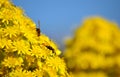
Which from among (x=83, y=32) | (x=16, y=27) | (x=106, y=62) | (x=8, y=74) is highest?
(x=83, y=32)

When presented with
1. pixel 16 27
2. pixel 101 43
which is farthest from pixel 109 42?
pixel 16 27

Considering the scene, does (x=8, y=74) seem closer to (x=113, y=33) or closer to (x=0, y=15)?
(x=0, y=15)

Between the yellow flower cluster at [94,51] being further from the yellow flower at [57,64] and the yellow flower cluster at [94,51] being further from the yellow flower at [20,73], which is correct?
the yellow flower at [20,73]

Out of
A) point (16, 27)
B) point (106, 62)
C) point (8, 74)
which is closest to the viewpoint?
point (8, 74)

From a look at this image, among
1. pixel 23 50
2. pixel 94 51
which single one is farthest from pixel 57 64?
pixel 94 51

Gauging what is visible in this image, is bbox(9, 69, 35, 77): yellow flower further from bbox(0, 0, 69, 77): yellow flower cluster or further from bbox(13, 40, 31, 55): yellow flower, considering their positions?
bbox(13, 40, 31, 55): yellow flower

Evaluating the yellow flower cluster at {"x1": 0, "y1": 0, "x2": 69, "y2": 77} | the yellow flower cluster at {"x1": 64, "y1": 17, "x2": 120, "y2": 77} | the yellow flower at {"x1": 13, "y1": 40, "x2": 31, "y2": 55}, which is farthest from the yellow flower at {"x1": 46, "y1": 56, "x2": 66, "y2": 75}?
the yellow flower cluster at {"x1": 64, "y1": 17, "x2": 120, "y2": 77}

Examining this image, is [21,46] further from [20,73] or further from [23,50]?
[20,73]

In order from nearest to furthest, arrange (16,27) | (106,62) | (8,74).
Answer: (8,74), (16,27), (106,62)

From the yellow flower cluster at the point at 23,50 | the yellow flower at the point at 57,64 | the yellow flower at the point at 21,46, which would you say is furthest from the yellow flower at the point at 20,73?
the yellow flower at the point at 57,64
